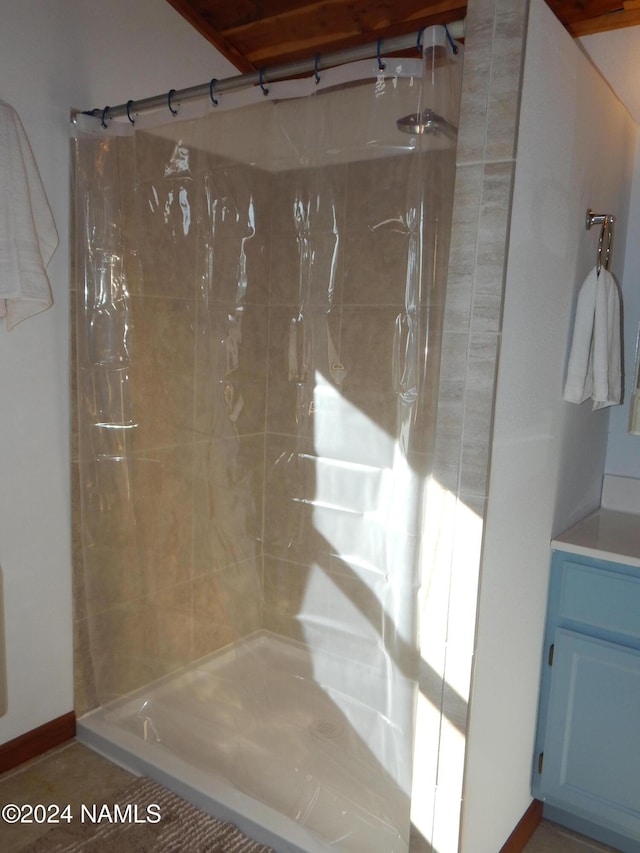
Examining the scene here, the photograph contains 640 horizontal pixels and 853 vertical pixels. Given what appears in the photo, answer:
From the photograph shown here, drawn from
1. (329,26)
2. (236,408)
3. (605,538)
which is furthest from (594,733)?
(329,26)

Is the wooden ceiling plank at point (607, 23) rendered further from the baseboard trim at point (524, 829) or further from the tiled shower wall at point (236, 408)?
the baseboard trim at point (524, 829)

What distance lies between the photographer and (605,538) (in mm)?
1963

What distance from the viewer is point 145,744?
2182mm

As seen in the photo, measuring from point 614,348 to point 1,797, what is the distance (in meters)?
2.23

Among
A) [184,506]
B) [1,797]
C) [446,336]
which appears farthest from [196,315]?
[1,797]

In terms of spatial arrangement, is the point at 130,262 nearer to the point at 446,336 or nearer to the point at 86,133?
the point at 86,133

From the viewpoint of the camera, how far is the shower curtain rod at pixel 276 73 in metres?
1.44

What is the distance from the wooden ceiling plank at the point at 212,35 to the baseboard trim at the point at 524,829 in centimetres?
279

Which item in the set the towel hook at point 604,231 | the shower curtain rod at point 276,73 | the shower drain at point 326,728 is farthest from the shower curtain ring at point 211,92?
the shower drain at point 326,728

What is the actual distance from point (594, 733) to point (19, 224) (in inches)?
83.1

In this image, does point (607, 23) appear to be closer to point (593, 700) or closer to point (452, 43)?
point (452, 43)

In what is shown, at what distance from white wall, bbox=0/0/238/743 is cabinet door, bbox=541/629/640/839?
5.18 ft

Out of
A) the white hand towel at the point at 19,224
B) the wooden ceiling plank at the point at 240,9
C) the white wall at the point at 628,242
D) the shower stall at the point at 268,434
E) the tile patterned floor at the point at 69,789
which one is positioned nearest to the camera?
the shower stall at the point at 268,434

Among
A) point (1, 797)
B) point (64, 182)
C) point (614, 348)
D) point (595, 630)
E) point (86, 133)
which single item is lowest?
point (1, 797)
